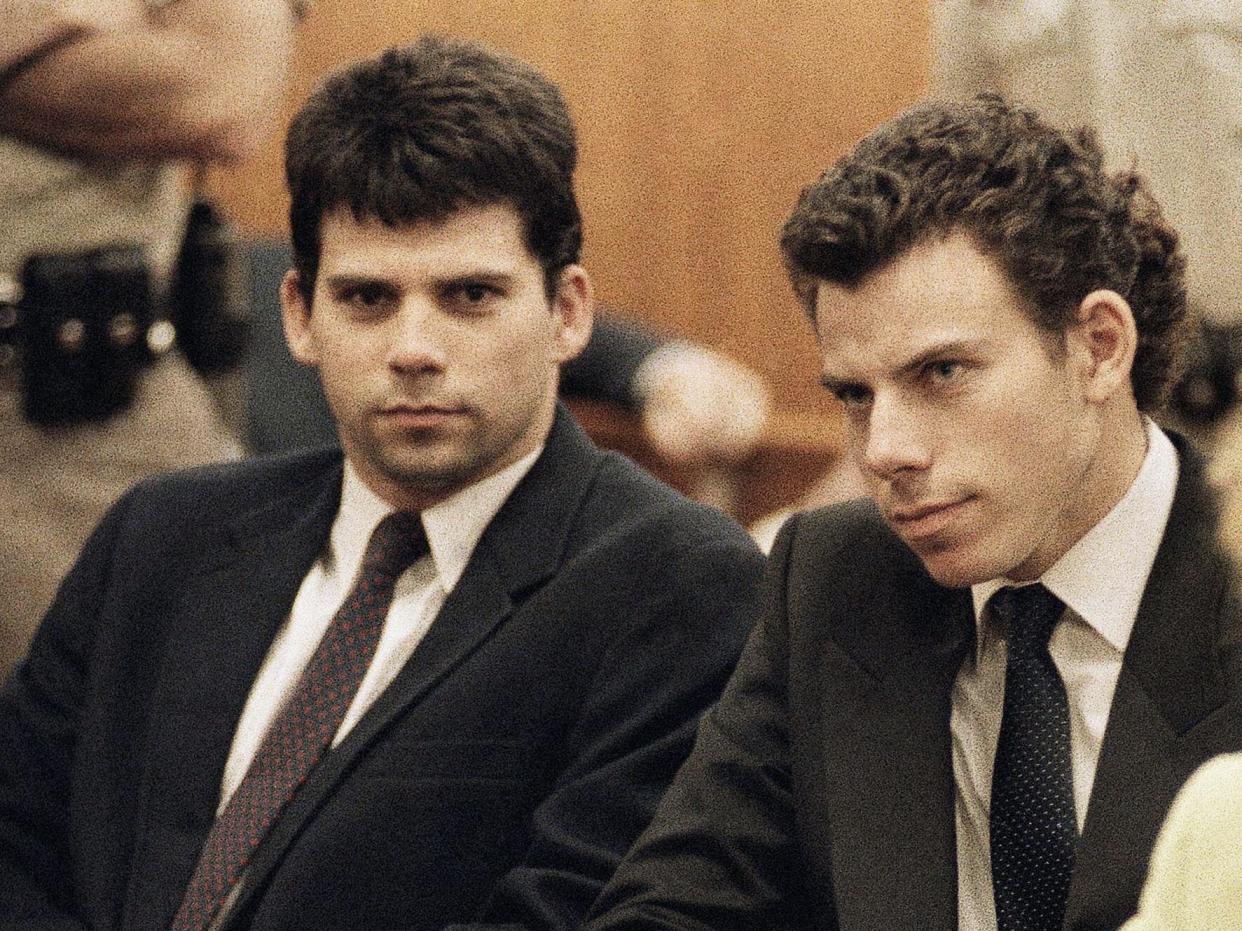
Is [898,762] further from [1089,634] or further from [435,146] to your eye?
[435,146]

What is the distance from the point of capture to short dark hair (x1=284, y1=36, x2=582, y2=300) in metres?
1.96

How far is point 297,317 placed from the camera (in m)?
2.13

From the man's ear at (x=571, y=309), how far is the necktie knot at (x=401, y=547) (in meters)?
0.22

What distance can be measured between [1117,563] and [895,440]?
197 millimetres

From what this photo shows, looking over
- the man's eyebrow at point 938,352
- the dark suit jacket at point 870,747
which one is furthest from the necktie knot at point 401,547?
the man's eyebrow at point 938,352

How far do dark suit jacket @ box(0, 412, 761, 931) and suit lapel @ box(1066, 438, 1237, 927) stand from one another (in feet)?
1.44

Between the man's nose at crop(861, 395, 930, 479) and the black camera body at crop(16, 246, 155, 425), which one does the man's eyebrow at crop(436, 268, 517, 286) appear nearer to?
the man's nose at crop(861, 395, 930, 479)

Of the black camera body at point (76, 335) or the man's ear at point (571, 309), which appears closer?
the man's ear at point (571, 309)

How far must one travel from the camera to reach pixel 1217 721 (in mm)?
1477

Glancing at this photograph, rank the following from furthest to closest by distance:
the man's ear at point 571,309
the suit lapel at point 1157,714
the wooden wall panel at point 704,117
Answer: the wooden wall panel at point 704,117 → the man's ear at point 571,309 → the suit lapel at point 1157,714

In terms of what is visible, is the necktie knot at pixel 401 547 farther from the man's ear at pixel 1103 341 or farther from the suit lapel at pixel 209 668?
the man's ear at pixel 1103 341

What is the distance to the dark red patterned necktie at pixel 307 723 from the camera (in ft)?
6.19

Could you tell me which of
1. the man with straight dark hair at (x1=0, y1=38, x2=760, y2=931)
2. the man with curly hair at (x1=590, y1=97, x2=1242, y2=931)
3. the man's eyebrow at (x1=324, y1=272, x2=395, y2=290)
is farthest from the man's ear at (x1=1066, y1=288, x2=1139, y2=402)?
the man's eyebrow at (x1=324, y1=272, x2=395, y2=290)

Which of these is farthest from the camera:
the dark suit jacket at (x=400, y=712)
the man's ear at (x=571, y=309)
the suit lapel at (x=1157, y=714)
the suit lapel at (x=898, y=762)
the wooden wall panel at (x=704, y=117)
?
the wooden wall panel at (x=704, y=117)
